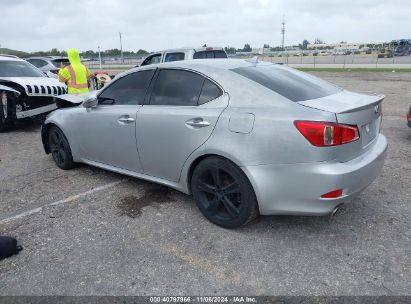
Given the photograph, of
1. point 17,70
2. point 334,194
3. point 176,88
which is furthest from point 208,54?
point 334,194

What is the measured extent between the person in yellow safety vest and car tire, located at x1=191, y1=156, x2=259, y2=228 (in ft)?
16.7

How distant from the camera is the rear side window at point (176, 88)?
3.63 meters

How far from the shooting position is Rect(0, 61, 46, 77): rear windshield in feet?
29.4

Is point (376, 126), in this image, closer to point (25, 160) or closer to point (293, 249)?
point (293, 249)

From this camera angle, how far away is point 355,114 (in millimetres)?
3033

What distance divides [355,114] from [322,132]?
1.39ft

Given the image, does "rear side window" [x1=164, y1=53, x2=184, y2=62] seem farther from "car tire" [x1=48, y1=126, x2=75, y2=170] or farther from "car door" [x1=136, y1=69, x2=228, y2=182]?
"car door" [x1=136, y1=69, x2=228, y2=182]

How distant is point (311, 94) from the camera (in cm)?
339

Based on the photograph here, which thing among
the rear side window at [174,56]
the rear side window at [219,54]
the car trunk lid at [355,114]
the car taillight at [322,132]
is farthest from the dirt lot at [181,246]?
the rear side window at [219,54]

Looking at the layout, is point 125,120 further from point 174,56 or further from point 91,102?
point 174,56

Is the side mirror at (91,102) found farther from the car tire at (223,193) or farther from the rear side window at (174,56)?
the rear side window at (174,56)

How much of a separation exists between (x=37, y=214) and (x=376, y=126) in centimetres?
359

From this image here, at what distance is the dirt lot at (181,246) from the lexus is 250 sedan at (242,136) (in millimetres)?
322

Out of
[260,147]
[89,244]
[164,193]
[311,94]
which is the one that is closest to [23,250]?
[89,244]
